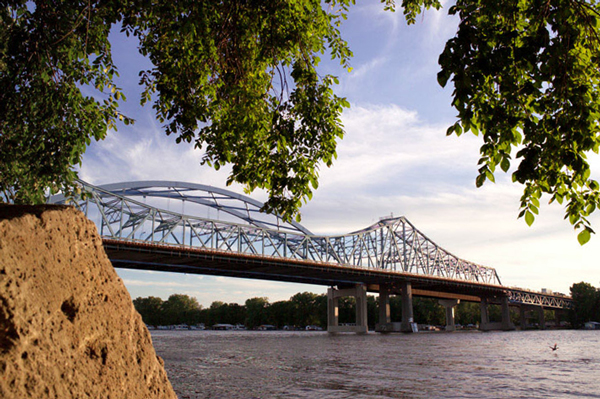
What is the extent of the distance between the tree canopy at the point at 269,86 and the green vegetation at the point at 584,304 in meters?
136

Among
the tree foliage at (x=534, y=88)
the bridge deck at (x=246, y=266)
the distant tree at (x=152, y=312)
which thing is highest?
the bridge deck at (x=246, y=266)

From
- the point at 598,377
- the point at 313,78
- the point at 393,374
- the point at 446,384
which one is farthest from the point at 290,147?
the point at 598,377

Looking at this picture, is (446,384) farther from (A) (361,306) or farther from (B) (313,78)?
(A) (361,306)

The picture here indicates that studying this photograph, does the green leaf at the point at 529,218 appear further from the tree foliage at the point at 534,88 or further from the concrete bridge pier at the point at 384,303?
the concrete bridge pier at the point at 384,303

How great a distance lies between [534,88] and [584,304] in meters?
139

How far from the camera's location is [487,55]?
433 centimetres

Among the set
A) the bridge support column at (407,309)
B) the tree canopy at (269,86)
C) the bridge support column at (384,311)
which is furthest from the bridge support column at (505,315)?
the tree canopy at (269,86)

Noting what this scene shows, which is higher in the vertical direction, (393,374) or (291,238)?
(291,238)

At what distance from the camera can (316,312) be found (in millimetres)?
143125

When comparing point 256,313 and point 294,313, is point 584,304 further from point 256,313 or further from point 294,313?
point 256,313

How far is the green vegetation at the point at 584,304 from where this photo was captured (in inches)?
4668

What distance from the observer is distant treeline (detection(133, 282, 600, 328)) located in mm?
122312

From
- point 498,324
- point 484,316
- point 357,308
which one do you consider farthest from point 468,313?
point 357,308

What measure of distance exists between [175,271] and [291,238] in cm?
2941
